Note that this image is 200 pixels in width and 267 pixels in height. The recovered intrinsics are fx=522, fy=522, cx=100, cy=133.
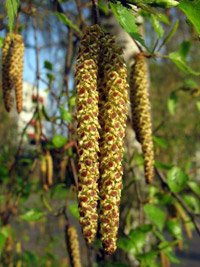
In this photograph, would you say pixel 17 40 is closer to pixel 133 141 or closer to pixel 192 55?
pixel 133 141

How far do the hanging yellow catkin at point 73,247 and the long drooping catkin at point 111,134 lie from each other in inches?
34.1

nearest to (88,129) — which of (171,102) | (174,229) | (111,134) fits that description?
(111,134)

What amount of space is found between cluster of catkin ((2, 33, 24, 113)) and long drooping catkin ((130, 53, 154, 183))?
343 millimetres

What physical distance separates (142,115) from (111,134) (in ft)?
1.33

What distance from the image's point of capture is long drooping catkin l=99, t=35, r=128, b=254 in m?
0.82

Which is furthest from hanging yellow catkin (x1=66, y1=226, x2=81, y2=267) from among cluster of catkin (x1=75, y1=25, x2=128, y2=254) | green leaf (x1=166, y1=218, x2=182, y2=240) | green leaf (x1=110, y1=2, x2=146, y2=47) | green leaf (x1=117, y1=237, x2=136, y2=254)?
green leaf (x1=110, y1=2, x2=146, y2=47)

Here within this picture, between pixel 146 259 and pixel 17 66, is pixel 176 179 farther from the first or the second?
pixel 17 66

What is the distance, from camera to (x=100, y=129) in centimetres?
91

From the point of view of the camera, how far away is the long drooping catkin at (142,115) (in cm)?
125

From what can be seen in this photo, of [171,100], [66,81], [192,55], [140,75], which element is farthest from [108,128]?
[192,55]

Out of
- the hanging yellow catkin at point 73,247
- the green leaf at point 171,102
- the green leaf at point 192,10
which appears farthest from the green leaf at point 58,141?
the green leaf at point 192,10

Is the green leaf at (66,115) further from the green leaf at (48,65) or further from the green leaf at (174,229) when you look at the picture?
the green leaf at (174,229)

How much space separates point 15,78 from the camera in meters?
1.49

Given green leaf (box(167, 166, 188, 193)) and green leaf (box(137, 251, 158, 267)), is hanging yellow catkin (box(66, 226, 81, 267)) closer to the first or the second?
green leaf (box(137, 251, 158, 267))
